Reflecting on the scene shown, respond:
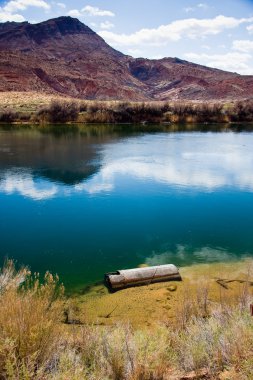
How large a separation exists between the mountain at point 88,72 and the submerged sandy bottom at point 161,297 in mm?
82364

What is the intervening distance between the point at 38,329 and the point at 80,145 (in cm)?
3199

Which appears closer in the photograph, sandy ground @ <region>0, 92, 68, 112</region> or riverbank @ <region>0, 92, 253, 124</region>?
riverbank @ <region>0, 92, 253, 124</region>

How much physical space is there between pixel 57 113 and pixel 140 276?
48605 millimetres

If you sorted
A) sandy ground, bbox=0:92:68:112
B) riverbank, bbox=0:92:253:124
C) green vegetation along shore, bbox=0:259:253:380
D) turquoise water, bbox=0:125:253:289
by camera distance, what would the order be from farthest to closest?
sandy ground, bbox=0:92:68:112 → riverbank, bbox=0:92:253:124 → turquoise water, bbox=0:125:253:289 → green vegetation along shore, bbox=0:259:253:380

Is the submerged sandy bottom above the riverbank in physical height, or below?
below

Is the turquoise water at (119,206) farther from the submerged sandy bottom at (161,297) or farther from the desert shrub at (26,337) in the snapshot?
the desert shrub at (26,337)

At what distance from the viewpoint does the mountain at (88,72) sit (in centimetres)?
9762

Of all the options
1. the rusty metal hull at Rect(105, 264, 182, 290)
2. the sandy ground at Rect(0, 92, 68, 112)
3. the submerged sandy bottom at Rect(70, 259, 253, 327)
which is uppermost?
the sandy ground at Rect(0, 92, 68, 112)

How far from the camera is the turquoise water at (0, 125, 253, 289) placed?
12508mm

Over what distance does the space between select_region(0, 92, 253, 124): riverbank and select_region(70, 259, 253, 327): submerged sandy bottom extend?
47.4 metres

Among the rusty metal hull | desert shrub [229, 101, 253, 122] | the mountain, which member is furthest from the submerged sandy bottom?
the mountain

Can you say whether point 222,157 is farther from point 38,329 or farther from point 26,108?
point 26,108

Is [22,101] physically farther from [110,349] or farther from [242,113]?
[110,349]

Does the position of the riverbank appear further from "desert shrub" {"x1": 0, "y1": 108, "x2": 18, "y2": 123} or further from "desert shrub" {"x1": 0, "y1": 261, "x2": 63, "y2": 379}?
"desert shrub" {"x1": 0, "y1": 261, "x2": 63, "y2": 379}
